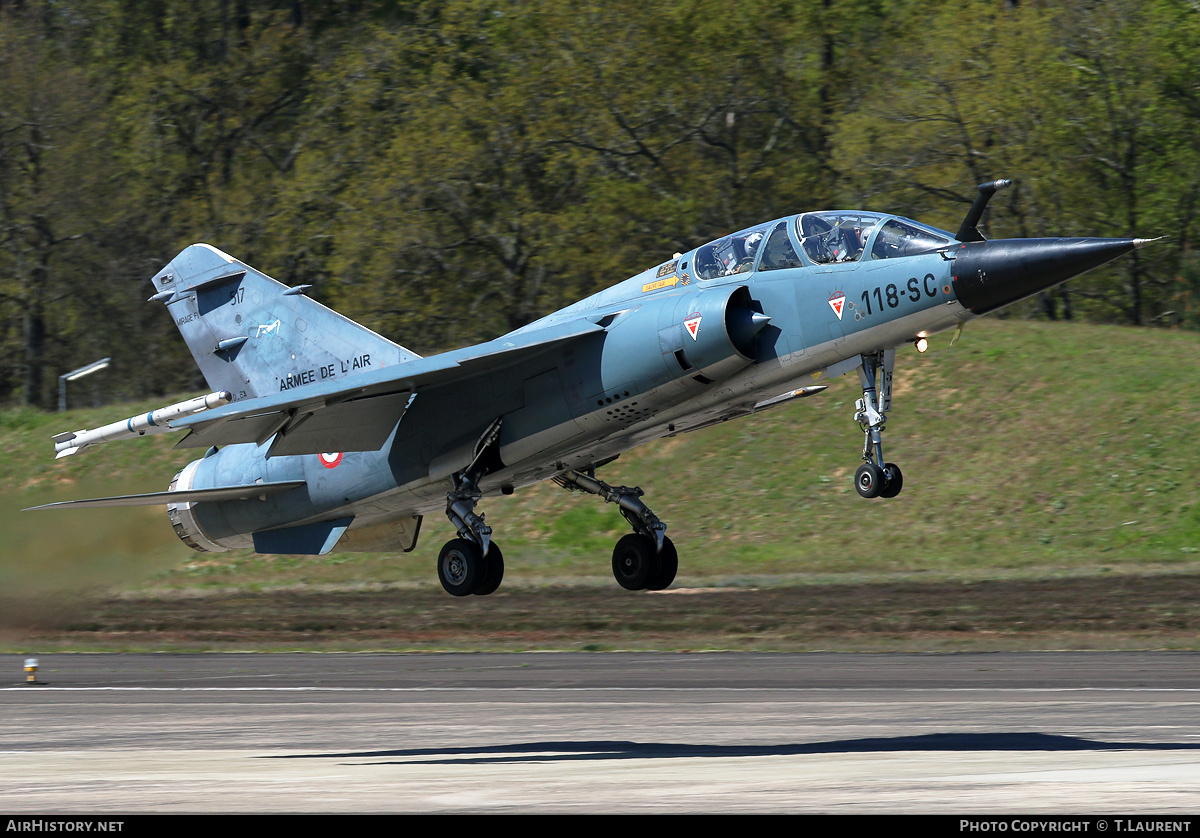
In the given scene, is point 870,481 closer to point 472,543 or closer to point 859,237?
point 859,237

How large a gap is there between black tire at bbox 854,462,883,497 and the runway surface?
3095 mm

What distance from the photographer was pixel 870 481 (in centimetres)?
1680

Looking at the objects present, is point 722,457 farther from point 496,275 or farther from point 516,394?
point 516,394

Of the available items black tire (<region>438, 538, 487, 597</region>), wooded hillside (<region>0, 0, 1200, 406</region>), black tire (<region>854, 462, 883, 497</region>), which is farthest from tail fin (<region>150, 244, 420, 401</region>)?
wooded hillside (<region>0, 0, 1200, 406</region>)

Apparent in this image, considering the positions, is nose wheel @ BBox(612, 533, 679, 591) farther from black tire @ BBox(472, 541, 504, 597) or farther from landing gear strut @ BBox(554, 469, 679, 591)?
black tire @ BBox(472, 541, 504, 597)

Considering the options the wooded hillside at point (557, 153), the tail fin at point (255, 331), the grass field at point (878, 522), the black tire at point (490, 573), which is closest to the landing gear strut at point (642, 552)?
the black tire at point (490, 573)

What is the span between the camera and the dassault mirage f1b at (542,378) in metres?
17.4

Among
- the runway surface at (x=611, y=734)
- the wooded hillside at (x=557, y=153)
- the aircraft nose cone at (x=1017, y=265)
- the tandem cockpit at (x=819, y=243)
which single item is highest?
the wooded hillside at (x=557, y=153)

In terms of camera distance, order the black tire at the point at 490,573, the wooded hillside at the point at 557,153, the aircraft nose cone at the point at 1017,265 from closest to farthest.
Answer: the aircraft nose cone at the point at 1017,265 < the black tire at the point at 490,573 < the wooded hillside at the point at 557,153

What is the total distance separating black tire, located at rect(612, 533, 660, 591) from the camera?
68.9 ft

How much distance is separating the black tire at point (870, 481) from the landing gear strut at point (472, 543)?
222 inches

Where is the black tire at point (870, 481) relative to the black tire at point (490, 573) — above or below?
above

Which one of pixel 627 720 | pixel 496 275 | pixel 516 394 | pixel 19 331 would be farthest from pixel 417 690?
pixel 19 331

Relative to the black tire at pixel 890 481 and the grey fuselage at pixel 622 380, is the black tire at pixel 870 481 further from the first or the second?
the grey fuselage at pixel 622 380
